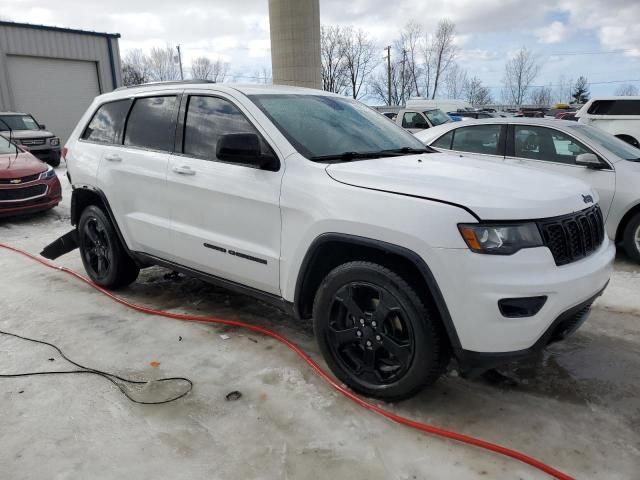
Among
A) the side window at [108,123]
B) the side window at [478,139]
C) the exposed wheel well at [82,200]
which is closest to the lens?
the side window at [108,123]

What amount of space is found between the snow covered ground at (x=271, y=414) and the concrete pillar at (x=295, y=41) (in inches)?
445

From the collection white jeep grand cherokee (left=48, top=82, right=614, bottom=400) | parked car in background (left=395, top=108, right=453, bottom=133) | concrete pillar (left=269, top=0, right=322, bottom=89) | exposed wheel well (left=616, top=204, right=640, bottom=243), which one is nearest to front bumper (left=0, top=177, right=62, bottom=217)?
white jeep grand cherokee (left=48, top=82, right=614, bottom=400)

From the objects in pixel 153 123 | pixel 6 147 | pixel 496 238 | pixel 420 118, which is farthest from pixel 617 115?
pixel 6 147

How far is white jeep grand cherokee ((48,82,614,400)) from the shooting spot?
2.54m

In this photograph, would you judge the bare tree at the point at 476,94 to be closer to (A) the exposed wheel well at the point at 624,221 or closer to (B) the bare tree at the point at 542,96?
(B) the bare tree at the point at 542,96

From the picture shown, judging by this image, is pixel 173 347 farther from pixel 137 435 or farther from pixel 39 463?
pixel 39 463

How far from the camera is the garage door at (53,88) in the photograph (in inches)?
837

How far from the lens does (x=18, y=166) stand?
8.38 meters

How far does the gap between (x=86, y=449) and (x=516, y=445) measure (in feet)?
7.11

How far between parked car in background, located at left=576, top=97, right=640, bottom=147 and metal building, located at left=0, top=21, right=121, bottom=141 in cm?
1986

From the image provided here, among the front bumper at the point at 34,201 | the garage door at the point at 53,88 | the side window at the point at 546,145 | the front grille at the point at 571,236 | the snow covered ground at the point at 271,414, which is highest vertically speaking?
the garage door at the point at 53,88

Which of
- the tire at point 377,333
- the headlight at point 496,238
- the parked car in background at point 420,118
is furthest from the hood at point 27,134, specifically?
the headlight at point 496,238

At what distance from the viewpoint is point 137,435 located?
9.04 ft

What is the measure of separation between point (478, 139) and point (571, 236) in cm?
430
